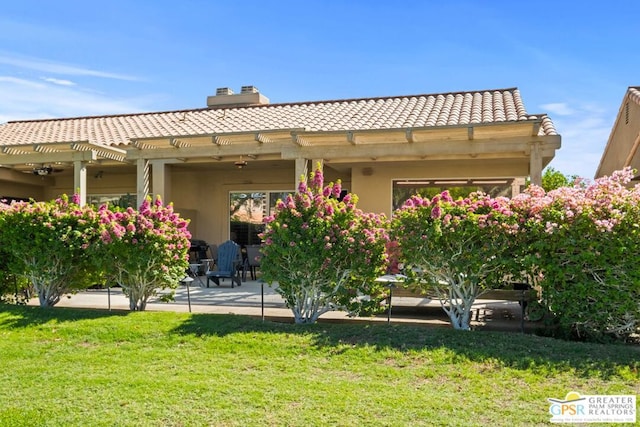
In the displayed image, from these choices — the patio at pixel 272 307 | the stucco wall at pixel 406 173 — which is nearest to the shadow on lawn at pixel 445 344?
the patio at pixel 272 307

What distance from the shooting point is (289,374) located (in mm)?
4574

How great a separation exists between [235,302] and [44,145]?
23.2ft

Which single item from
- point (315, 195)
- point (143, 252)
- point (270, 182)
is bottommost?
point (143, 252)

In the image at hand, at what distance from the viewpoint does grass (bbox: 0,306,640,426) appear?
3779mm

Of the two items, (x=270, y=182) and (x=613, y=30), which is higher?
(x=613, y=30)

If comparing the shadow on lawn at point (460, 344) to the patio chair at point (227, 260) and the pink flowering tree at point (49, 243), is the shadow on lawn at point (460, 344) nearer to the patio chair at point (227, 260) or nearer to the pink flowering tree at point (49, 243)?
the pink flowering tree at point (49, 243)

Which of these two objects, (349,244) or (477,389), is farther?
(349,244)

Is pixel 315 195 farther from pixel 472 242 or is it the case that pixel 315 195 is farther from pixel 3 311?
pixel 3 311

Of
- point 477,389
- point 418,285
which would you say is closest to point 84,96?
point 418,285

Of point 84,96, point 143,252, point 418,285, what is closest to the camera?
point 418,285

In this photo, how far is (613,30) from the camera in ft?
38.1

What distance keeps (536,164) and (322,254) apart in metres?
5.25

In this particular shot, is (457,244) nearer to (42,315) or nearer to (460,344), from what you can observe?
(460,344)

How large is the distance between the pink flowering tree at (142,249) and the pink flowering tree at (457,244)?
129 inches
